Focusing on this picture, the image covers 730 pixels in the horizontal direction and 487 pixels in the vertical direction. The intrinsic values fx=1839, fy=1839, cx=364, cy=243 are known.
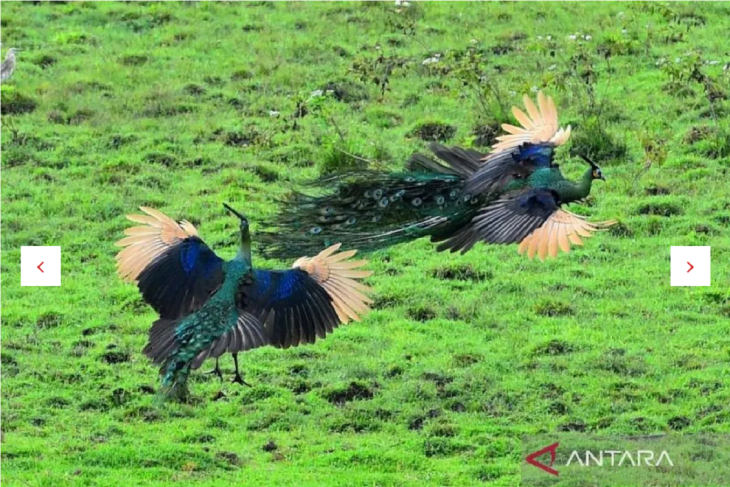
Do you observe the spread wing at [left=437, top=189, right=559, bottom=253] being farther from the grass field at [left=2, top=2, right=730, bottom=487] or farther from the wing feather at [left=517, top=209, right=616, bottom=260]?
the grass field at [left=2, top=2, right=730, bottom=487]

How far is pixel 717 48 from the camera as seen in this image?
2052 centimetres

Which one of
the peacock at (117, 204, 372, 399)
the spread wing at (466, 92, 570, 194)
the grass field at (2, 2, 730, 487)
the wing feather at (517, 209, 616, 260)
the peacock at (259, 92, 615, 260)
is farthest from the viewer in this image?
the grass field at (2, 2, 730, 487)

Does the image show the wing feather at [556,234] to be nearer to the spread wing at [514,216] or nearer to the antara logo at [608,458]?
the spread wing at [514,216]

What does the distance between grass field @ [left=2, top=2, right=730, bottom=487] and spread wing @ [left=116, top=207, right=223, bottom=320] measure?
8.71 feet

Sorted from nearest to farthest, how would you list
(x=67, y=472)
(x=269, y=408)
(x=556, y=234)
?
1. (x=556, y=234)
2. (x=67, y=472)
3. (x=269, y=408)

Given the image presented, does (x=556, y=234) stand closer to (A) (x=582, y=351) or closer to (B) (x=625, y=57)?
(A) (x=582, y=351)

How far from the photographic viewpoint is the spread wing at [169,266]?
1041 cm

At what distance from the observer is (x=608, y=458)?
1309 cm

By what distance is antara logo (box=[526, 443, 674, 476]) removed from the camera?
42.4 feet

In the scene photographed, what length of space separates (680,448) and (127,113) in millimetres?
8791

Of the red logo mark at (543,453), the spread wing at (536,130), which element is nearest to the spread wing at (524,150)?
the spread wing at (536,130)

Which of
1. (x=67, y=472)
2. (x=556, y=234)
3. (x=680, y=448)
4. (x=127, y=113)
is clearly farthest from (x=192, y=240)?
(x=127, y=113)

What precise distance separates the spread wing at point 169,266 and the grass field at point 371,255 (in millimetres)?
2655

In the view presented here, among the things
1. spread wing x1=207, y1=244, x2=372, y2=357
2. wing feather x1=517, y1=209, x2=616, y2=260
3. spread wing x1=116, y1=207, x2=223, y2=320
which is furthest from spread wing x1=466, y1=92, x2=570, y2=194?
spread wing x1=116, y1=207, x2=223, y2=320
